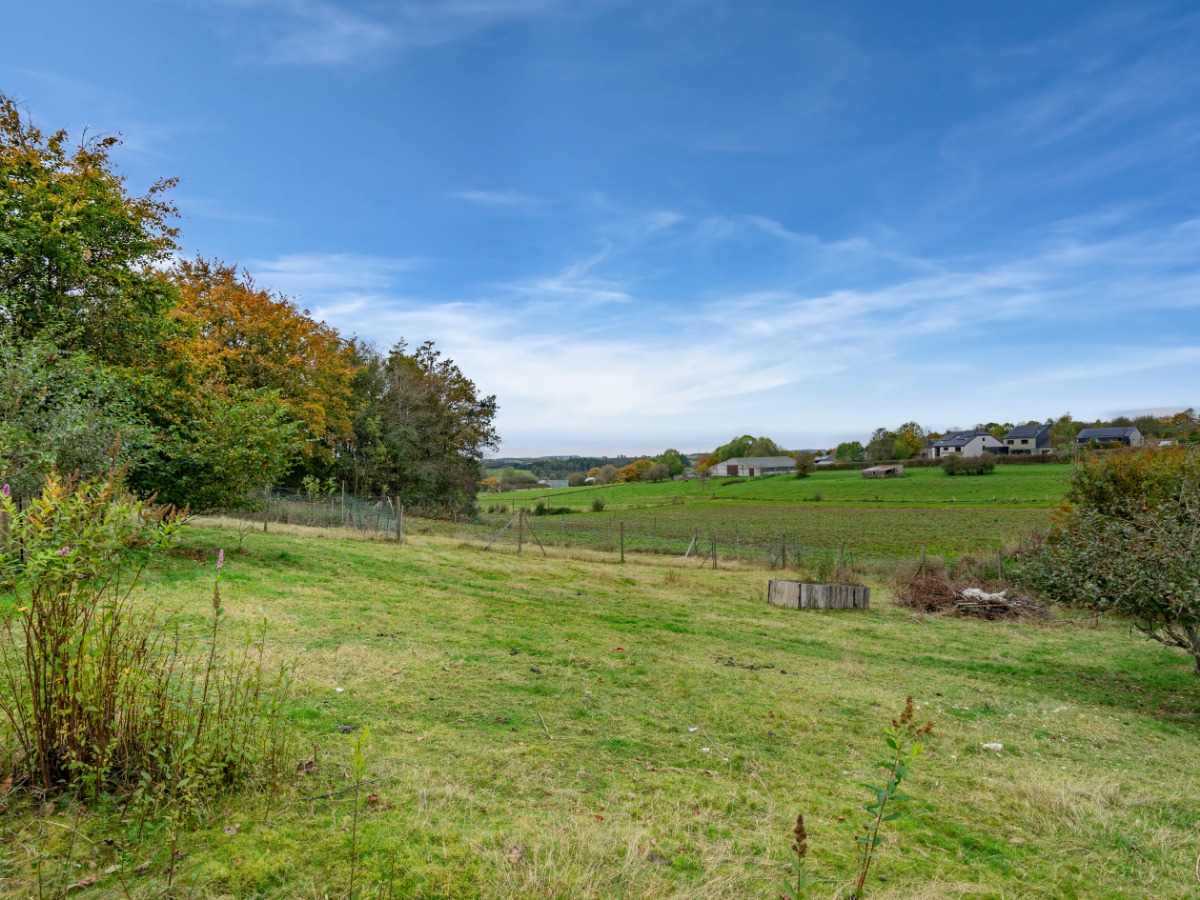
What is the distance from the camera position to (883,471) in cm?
7494

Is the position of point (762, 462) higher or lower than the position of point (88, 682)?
higher

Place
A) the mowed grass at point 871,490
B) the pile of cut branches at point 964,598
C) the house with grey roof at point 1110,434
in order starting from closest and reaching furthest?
the pile of cut branches at point 964,598 < the mowed grass at point 871,490 < the house with grey roof at point 1110,434

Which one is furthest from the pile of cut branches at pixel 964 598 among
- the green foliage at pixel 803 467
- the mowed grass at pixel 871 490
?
the green foliage at pixel 803 467

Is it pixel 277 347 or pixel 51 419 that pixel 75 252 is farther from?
pixel 277 347

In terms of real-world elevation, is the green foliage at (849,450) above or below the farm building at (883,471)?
above

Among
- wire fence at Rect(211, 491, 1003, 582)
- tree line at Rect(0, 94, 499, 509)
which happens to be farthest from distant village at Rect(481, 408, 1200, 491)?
tree line at Rect(0, 94, 499, 509)

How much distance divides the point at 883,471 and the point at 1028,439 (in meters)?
34.8

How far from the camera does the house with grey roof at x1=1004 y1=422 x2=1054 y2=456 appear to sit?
90188mm

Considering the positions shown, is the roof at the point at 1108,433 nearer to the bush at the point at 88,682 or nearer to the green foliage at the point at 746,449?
the green foliage at the point at 746,449

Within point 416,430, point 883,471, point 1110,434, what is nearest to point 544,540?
point 416,430

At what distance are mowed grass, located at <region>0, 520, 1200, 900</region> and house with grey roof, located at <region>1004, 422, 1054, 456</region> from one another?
3831 inches

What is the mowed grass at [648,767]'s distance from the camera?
9.29ft

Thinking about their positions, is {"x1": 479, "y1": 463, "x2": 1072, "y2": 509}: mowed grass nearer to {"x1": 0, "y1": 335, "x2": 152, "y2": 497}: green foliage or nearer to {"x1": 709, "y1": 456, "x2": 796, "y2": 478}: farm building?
{"x1": 709, "y1": 456, "x2": 796, "y2": 478}: farm building

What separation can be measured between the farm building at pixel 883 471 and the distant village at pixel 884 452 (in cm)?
8
